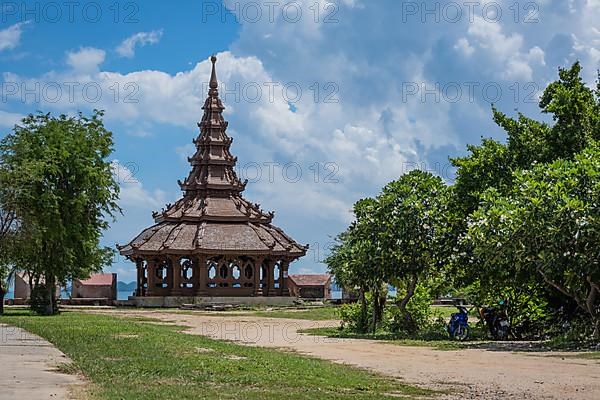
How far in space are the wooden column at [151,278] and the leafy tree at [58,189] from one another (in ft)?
62.0

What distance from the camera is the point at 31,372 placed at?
609 inches

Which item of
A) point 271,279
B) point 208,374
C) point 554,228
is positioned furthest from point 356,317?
point 271,279

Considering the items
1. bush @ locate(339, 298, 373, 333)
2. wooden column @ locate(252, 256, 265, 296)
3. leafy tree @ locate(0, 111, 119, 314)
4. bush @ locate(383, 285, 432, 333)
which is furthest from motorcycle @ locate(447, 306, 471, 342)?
wooden column @ locate(252, 256, 265, 296)

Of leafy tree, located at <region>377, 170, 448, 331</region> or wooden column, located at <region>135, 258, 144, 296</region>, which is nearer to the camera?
leafy tree, located at <region>377, 170, 448, 331</region>

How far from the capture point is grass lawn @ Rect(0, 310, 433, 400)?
43.6ft

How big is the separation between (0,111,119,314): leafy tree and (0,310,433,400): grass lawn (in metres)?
18.3

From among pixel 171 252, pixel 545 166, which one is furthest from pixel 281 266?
pixel 545 166

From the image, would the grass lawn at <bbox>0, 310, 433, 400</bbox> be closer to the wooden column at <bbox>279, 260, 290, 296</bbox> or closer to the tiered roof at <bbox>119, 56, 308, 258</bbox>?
the tiered roof at <bbox>119, 56, 308, 258</bbox>

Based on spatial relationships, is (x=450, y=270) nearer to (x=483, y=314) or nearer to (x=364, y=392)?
(x=483, y=314)

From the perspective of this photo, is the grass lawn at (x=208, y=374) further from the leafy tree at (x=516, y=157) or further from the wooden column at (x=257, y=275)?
the wooden column at (x=257, y=275)

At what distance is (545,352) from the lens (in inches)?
880

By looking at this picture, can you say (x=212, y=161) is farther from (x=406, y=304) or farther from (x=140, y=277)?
(x=406, y=304)

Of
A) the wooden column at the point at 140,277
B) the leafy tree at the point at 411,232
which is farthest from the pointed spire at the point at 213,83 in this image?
the leafy tree at the point at 411,232

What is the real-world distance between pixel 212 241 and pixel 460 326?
122 ft
